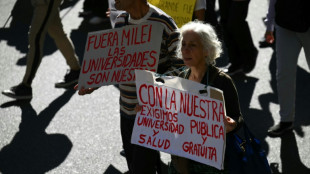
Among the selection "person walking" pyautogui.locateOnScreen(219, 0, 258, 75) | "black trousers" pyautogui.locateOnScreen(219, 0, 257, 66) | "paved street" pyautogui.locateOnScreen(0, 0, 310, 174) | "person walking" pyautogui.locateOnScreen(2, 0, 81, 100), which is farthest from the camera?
"person walking" pyautogui.locateOnScreen(219, 0, 258, 75)

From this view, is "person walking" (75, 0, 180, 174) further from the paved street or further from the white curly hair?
the paved street

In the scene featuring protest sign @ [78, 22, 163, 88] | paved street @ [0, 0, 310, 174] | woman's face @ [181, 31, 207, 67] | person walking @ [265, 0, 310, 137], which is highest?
woman's face @ [181, 31, 207, 67]

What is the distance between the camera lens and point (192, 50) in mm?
2967

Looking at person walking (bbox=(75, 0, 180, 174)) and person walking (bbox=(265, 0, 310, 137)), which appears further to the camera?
person walking (bbox=(265, 0, 310, 137))

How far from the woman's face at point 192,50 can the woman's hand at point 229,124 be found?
377 millimetres

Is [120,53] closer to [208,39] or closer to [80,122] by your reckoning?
[208,39]

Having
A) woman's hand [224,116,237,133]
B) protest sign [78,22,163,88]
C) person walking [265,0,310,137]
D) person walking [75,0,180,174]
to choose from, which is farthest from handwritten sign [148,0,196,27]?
woman's hand [224,116,237,133]

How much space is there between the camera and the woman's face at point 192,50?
9.73 ft

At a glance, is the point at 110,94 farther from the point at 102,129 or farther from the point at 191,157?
the point at 191,157

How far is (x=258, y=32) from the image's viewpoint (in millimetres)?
7930

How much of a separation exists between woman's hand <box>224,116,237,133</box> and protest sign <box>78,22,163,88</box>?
2.35 ft

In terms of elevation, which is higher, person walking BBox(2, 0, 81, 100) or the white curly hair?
the white curly hair

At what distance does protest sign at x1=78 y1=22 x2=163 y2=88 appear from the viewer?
338 cm

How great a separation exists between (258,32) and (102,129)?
3.38 meters
